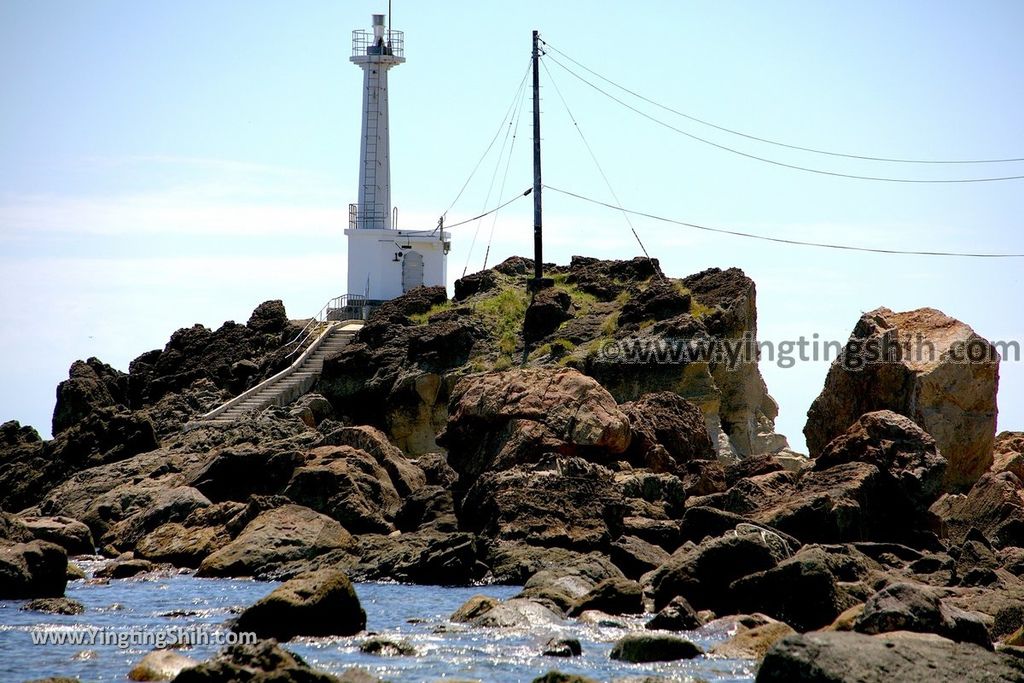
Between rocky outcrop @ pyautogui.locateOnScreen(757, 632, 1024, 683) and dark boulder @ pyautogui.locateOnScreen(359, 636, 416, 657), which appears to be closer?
rocky outcrop @ pyautogui.locateOnScreen(757, 632, 1024, 683)

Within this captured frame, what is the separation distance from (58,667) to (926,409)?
1970cm

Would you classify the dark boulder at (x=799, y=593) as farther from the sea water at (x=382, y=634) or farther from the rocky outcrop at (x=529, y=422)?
the rocky outcrop at (x=529, y=422)

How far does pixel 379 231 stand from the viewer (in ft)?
162

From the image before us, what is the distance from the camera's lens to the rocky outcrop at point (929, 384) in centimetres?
2727

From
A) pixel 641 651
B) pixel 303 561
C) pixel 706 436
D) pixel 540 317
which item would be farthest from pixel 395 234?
pixel 641 651

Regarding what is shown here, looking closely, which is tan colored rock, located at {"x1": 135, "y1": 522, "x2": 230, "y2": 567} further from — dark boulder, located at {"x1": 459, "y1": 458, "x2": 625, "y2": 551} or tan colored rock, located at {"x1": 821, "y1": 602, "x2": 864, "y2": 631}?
tan colored rock, located at {"x1": 821, "y1": 602, "x2": 864, "y2": 631}

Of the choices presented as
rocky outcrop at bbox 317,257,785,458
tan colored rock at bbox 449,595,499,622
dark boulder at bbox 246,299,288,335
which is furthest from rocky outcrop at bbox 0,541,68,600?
dark boulder at bbox 246,299,288,335

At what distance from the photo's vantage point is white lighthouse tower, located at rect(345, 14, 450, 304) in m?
49.7

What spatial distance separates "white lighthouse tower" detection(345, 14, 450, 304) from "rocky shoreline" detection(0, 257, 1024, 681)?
33.0ft

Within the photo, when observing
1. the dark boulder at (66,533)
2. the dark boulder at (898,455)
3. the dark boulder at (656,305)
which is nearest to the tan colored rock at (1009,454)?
the dark boulder at (898,455)

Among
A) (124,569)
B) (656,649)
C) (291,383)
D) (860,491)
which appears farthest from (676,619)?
(291,383)

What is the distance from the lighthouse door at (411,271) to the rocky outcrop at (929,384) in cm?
2337

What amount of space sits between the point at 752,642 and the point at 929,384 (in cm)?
1519

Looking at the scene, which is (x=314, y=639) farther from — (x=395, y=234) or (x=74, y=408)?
(x=395, y=234)
